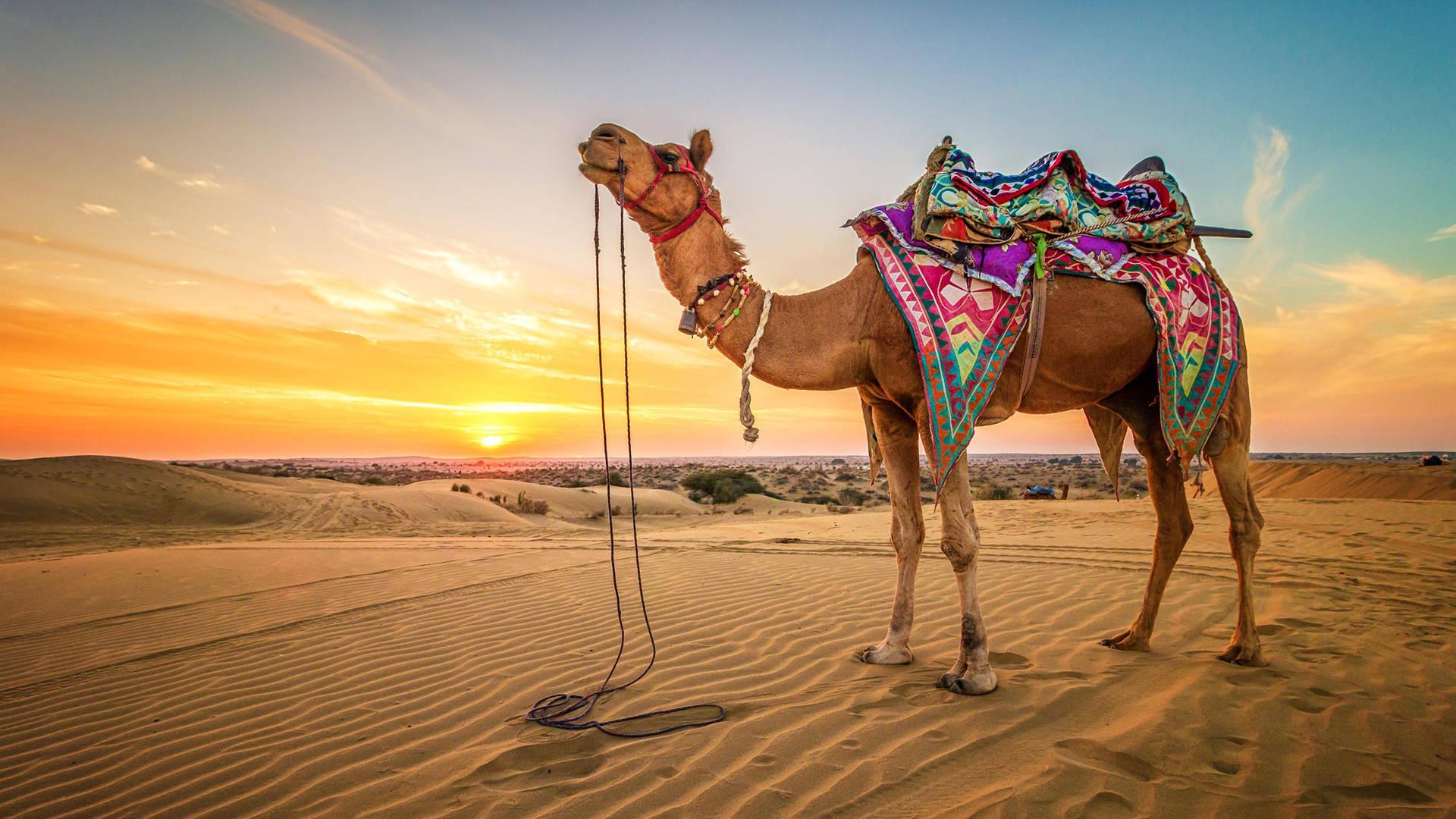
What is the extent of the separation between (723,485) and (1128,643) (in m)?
27.3

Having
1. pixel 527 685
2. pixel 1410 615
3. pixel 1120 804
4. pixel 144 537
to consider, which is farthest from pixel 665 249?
pixel 144 537

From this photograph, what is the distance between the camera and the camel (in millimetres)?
3596

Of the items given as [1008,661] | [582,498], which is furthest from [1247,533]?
[582,498]

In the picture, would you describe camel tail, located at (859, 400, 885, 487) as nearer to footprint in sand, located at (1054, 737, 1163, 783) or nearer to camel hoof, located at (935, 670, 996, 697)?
camel hoof, located at (935, 670, 996, 697)

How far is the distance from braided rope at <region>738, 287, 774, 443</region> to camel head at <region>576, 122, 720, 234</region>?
651 millimetres

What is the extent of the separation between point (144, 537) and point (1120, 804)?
68.1 ft

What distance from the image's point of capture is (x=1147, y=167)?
462cm

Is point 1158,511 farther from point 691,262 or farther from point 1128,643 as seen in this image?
point 691,262

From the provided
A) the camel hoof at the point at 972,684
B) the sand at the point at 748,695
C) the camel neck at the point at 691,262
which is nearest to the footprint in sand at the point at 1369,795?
the sand at the point at 748,695

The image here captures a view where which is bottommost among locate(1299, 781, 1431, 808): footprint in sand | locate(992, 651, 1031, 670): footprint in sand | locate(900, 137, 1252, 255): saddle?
locate(1299, 781, 1431, 808): footprint in sand

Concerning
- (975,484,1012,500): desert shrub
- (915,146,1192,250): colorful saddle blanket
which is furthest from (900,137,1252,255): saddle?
(975,484,1012,500): desert shrub

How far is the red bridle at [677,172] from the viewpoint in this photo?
3.53 m

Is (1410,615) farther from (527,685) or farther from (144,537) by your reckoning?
(144,537)

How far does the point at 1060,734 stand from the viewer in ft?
10.3
